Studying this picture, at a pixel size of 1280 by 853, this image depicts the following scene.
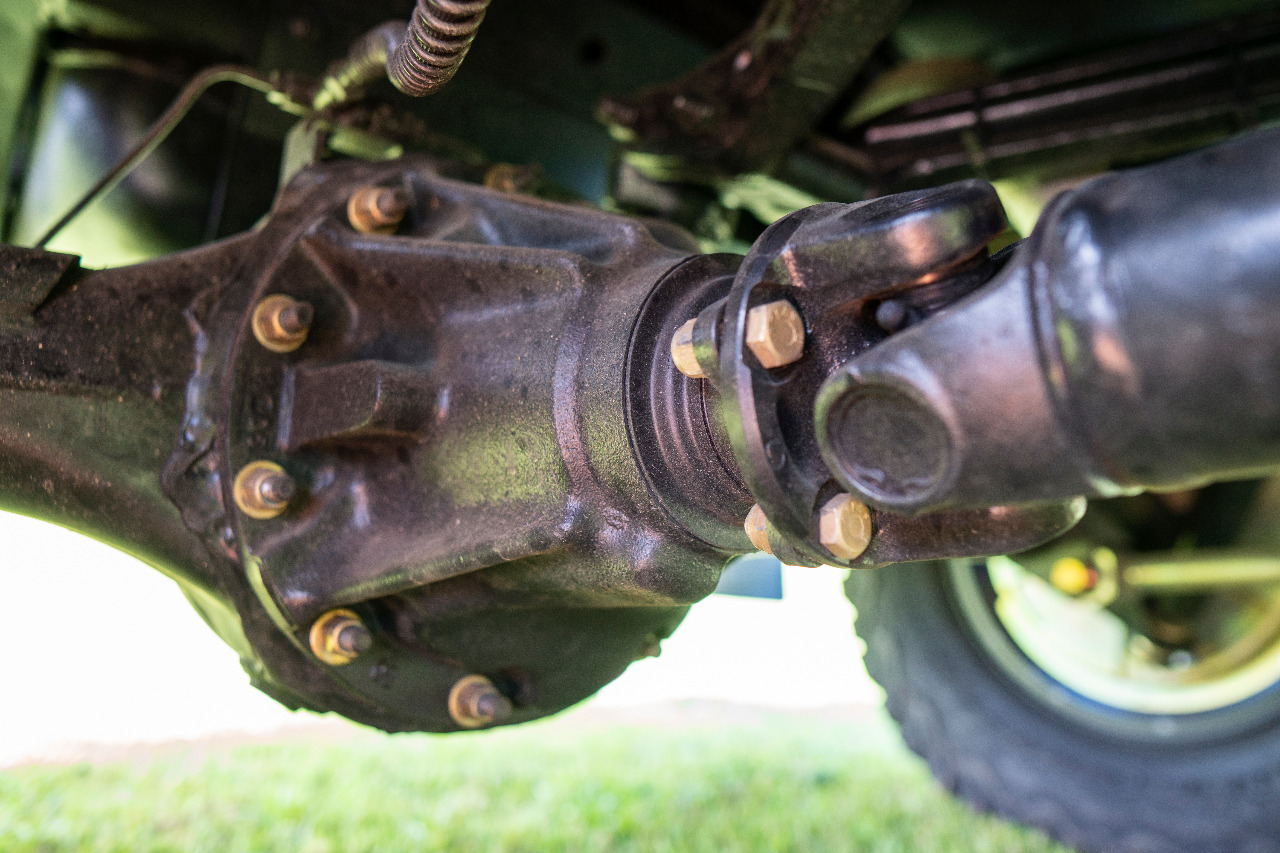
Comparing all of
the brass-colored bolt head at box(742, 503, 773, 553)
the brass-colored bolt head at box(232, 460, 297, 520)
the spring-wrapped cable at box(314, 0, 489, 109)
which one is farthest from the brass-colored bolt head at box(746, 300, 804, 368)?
the brass-colored bolt head at box(232, 460, 297, 520)

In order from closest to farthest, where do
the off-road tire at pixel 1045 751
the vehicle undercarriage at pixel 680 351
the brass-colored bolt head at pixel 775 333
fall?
the vehicle undercarriage at pixel 680 351
the brass-colored bolt head at pixel 775 333
the off-road tire at pixel 1045 751

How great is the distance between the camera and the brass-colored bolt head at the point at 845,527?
1.68 ft

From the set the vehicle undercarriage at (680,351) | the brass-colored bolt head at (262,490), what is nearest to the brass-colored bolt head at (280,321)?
the vehicle undercarriage at (680,351)

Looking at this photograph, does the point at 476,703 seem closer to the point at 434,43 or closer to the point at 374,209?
the point at 374,209

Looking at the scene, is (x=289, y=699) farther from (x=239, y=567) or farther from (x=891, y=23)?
(x=891, y=23)

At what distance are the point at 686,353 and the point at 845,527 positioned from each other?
15 cm

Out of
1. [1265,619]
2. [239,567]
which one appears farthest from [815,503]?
[1265,619]

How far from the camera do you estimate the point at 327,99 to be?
966 mm

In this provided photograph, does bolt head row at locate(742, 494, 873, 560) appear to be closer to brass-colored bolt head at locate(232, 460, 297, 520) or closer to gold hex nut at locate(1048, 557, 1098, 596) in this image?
brass-colored bolt head at locate(232, 460, 297, 520)

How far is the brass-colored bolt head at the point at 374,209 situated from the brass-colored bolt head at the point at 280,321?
0.10 meters

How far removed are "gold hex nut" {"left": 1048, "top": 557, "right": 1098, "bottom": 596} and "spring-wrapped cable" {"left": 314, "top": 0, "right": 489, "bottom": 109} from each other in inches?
47.3

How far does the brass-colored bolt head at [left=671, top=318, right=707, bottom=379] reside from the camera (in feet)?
1.91

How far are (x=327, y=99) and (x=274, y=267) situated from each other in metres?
0.22

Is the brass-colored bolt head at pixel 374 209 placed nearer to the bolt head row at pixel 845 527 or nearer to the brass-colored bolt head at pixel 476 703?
the brass-colored bolt head at pixel 476 703
